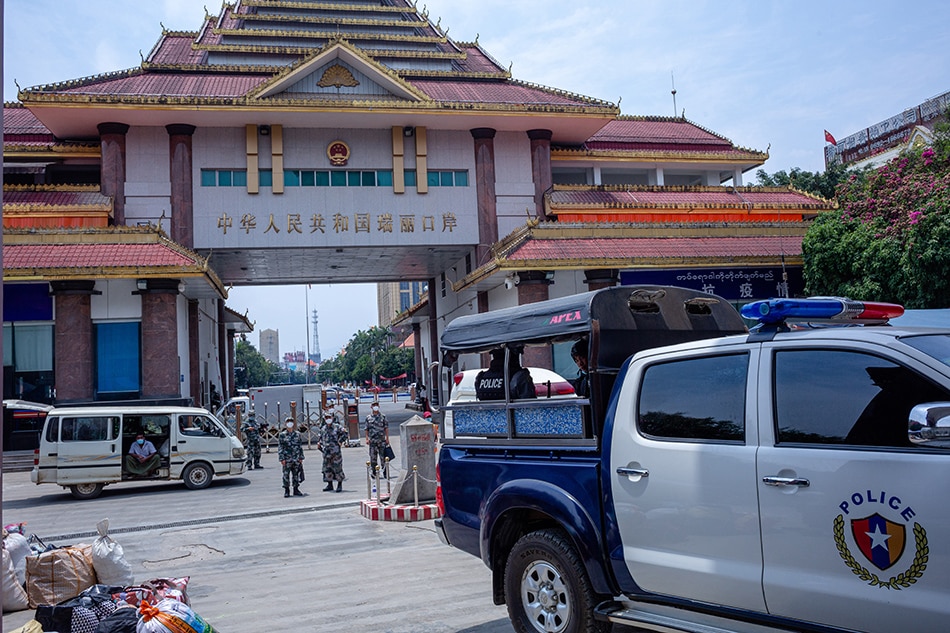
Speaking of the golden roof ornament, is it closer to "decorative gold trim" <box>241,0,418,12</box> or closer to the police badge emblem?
"decorative gold trim" <box>241,0,418,12</box>

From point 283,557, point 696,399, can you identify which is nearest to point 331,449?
point 283,557

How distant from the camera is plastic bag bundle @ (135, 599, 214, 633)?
16.0 feet

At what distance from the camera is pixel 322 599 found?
719cm

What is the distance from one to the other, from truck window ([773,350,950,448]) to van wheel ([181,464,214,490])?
1548 cm

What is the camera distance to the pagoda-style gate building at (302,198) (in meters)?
24.5

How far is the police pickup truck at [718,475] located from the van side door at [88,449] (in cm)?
1271

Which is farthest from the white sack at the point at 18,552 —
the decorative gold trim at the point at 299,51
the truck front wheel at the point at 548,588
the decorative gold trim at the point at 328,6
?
the decorative gold trim at the point at 328,6

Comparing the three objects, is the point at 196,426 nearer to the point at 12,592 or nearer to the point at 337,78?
the point at 12,592

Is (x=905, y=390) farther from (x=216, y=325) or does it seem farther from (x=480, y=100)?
(x=216, y=325)

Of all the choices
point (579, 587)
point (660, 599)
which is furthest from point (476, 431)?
point (660, 599)

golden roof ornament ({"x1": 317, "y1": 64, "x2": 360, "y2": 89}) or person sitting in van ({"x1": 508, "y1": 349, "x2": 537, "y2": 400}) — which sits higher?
golden roof ornament ({"x1": 317, "y1": 64, "x2": 360, "y2": 89})

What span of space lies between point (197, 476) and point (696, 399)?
1500 centimetres

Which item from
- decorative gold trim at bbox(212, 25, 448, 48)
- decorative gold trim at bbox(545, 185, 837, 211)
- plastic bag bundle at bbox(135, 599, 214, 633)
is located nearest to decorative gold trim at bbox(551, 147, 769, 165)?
decorative gold trim at bbox(545, 185, 837, 211)

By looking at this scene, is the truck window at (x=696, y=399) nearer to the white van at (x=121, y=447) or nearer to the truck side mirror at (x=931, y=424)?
the truck side mirror at (x=931, y=424)
